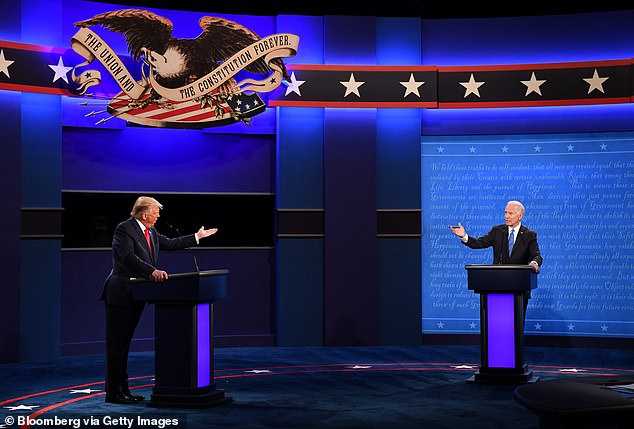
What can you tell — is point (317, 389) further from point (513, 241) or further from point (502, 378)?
point (513, 241)

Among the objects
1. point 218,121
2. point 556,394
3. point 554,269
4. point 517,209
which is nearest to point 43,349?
point 218,121

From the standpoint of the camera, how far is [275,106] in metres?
10.4

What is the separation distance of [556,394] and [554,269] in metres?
6.42

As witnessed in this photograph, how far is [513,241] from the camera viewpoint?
8156 mm

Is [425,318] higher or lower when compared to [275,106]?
lower

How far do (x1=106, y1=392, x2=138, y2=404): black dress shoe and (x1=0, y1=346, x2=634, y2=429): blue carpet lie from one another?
0.09 meters

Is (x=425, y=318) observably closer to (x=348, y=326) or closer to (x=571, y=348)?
(x=348, y=326)

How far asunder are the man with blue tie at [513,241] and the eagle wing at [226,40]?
3.33m

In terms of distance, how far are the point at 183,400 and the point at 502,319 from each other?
9.74ft

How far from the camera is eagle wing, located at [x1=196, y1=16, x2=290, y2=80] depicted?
9.95 m

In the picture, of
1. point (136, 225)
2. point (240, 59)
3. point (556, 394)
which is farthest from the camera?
point (240, 59)

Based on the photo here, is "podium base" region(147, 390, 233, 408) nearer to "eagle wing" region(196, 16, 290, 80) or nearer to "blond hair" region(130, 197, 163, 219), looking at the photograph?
"blond hair" region(130, 197, 163, 219)

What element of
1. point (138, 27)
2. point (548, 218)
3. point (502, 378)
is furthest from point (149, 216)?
point (548, 218)

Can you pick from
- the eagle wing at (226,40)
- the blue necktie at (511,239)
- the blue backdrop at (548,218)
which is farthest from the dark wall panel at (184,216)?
the blue necktie at (511,239)
